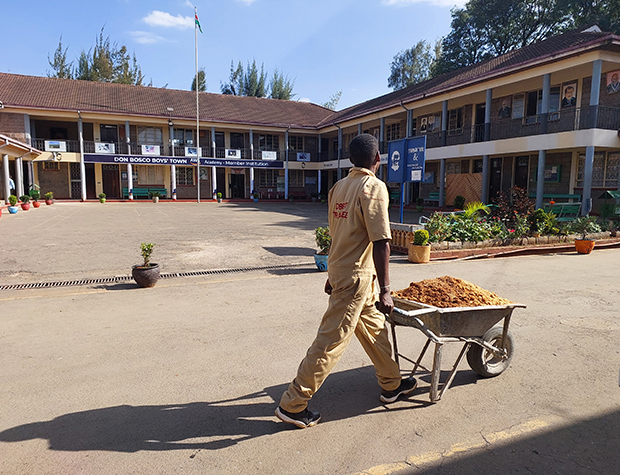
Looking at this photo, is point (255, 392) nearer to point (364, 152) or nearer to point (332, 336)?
point (332, 336)

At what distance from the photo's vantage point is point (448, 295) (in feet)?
11.0

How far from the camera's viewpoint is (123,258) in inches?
370

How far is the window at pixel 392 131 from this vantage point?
28922 millimetres

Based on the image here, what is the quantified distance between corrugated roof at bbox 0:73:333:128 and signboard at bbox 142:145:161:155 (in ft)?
7.00

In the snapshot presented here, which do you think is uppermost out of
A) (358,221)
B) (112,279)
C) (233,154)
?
(233,154)

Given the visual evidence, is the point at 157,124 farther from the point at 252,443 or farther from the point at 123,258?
the point at 252,443

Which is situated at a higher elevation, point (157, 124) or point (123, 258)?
point (157, 124)

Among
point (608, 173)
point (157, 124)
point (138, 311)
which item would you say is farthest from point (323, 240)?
point (157, 124)

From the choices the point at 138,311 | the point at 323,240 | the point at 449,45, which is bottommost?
the point at 138,311

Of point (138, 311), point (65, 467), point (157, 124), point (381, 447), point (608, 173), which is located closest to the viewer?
point (65, 467)

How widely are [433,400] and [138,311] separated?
4018mm

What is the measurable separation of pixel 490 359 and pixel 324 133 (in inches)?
1313

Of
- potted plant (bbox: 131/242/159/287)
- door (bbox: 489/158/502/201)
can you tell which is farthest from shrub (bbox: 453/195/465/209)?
potted plant (bbox: 131/242/159/287)

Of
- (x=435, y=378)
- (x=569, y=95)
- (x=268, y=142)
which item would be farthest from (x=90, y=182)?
(x=435, y=378)
